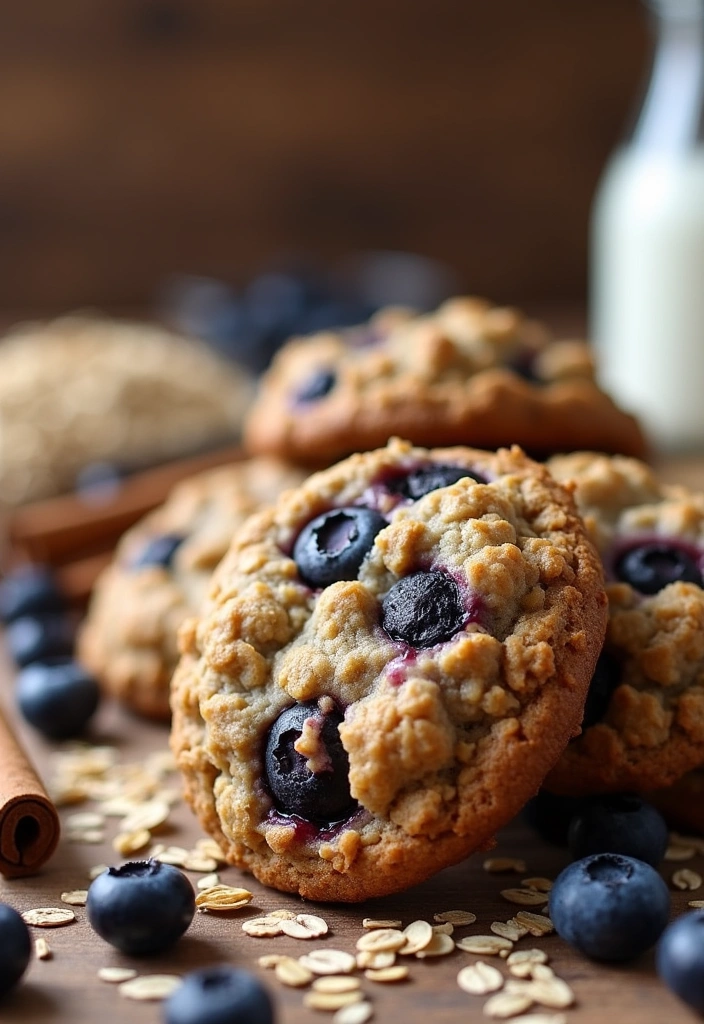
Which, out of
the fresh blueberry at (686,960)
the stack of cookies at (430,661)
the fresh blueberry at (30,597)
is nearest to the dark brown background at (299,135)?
the fresh blueberry at (30,597)

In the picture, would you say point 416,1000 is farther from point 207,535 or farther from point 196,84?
point 196,84

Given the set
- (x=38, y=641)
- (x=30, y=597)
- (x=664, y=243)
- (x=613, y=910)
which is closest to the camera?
(x=613, y=910)

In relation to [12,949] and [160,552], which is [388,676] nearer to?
[12,949]

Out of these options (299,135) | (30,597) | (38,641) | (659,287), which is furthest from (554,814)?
(299,135)

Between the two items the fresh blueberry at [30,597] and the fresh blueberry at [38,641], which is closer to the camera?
the fresh blueberry at [38,641]

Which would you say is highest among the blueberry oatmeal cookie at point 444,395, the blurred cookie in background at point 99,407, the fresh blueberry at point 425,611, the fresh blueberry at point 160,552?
the blurred cookie in background at point 99,407

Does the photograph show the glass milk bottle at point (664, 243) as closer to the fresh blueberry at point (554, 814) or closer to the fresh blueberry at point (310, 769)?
the fresh blueberry at point (554, 814)

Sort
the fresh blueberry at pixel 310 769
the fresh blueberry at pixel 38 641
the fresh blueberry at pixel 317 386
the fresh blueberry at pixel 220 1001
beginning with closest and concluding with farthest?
the fresh blueberry at pixel 220 1001, the fresh blueberry at pixel 310 769, the fresh blueberry at pixel 317 386, the fresh blueberry at pixel 38 641

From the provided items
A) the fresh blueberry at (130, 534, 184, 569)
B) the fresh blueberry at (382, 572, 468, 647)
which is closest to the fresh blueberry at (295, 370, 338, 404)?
the fresh blueberry at (130, 534, 184, 569)
